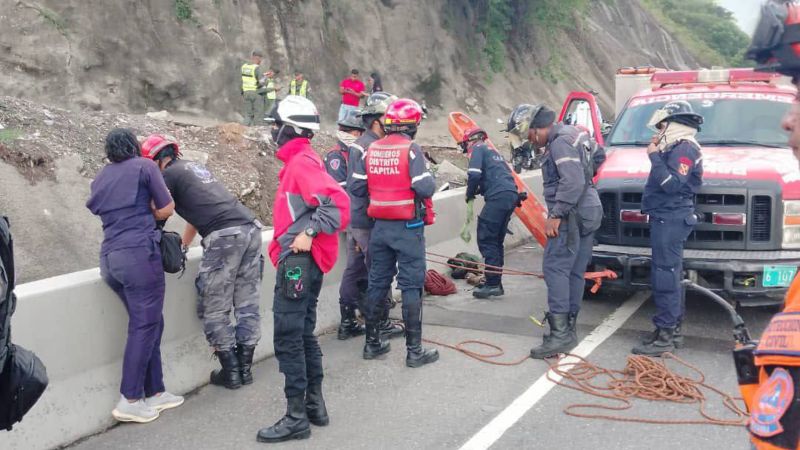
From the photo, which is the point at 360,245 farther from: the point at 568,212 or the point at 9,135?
the point at 9,135

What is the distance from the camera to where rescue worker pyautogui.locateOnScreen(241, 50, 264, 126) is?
17766 mm

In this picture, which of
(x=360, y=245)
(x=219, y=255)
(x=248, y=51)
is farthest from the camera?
(x=248, y=51)

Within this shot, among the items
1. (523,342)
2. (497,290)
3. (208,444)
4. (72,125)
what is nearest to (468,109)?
(72,125)

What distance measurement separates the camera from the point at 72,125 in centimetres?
1127

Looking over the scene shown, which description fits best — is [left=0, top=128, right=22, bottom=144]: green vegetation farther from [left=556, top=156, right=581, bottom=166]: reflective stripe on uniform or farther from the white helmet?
[left=556, top=156, right=581, bottom=166]: reflective stripe on uniform

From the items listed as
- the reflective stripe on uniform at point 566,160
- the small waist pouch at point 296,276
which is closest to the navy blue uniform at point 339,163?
the reflective stripe on uniform at point 566,160

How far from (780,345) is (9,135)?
10.3 metres

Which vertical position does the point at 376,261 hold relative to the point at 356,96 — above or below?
below

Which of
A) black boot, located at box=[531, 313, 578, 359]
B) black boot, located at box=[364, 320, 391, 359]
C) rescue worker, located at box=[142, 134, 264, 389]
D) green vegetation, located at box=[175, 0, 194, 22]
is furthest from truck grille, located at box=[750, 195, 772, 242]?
green vegetation, located at box=[175, 0, 194, 22]

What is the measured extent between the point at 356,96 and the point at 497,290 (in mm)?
11591

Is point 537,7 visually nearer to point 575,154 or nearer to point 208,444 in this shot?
point 575,154

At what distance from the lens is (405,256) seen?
6.27 meters

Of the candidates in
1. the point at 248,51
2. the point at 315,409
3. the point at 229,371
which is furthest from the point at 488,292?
the point at 248,51

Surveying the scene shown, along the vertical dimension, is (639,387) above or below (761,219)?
below
